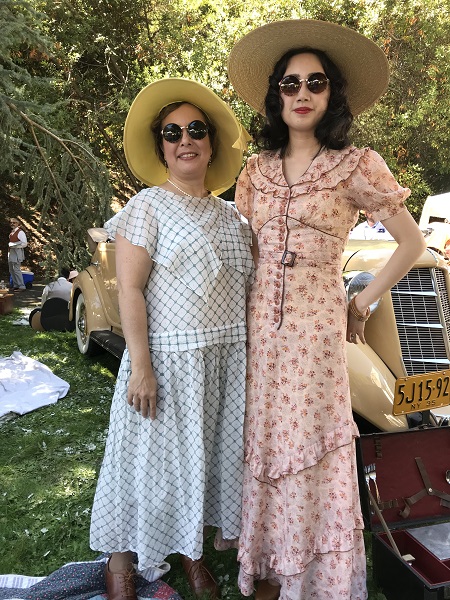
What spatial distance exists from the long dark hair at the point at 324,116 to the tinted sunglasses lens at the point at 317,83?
8 centimetres

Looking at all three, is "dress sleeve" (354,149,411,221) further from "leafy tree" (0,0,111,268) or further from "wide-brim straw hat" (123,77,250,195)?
"leafy tree" (0,0,111,268)

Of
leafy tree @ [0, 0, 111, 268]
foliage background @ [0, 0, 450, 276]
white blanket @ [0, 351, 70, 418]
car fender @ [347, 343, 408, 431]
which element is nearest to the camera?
car fender @ [347, 343, 408, 431]

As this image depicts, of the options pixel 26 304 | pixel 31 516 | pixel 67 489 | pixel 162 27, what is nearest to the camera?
pixel 31 516

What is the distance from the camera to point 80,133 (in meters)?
13.7

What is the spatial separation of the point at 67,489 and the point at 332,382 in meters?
2.10

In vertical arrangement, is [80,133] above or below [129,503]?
above

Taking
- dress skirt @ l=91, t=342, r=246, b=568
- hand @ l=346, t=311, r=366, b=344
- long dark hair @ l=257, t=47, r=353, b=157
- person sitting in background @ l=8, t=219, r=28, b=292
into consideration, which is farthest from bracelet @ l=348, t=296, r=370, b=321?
person sitting in background @ l=8, t=219, r=28, b=292

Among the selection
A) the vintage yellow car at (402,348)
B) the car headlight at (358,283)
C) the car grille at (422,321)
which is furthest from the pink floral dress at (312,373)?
the car grille at (422,321)

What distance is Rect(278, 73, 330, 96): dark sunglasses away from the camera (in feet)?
6.68

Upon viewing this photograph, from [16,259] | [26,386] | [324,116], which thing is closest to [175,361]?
[324,116]

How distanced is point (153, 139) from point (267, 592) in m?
1.96

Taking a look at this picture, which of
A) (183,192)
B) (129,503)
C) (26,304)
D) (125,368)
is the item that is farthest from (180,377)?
(26,304)

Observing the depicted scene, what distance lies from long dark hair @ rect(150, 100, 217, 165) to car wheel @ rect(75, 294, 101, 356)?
3.91 m

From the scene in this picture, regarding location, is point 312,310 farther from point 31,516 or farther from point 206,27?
point 206,27
